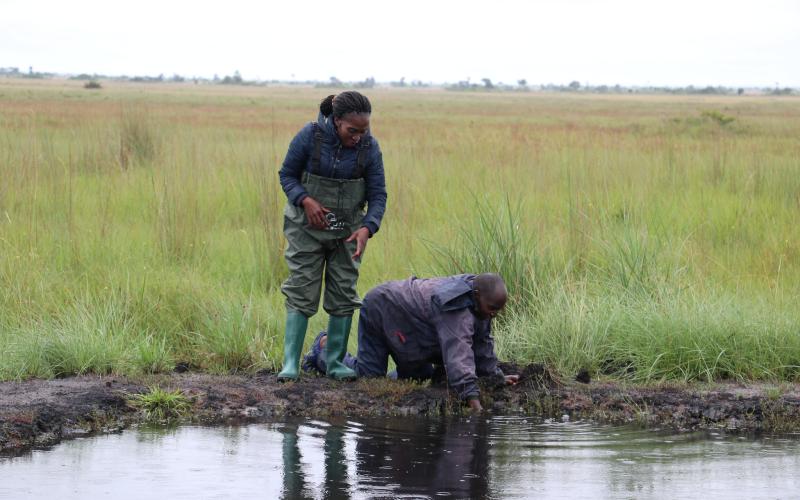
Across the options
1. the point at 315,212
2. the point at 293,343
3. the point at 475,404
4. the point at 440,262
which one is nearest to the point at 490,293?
the point at 475,404

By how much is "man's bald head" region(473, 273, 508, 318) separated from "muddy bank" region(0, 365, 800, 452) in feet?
2.14

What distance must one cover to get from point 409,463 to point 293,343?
1314mm

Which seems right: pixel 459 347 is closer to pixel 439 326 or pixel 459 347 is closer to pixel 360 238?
pixel 439 326

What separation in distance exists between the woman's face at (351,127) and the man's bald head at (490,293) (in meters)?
0.99

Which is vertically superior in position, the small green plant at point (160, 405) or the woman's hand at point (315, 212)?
the woman's hand at point (315, 212)

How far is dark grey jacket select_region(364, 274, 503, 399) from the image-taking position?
5.24m

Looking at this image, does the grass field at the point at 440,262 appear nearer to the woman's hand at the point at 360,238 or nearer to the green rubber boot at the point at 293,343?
the green rubber boot at the point at 293,343

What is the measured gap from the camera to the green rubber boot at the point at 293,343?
5.70 metres

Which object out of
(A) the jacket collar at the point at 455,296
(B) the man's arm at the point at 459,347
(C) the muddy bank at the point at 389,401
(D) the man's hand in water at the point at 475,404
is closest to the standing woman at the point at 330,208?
(C) the muddy bank at the point at 389,401

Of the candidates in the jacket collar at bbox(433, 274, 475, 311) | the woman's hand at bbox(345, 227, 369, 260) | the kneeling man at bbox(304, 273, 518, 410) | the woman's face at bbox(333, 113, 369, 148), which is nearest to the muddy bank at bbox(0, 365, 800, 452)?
the kneeling man at bbox(304, 273, 518, 410)

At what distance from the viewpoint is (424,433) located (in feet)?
17.1

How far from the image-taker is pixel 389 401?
561 cm

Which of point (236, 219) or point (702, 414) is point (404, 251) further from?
point (702, 414)

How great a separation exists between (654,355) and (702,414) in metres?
0.76
